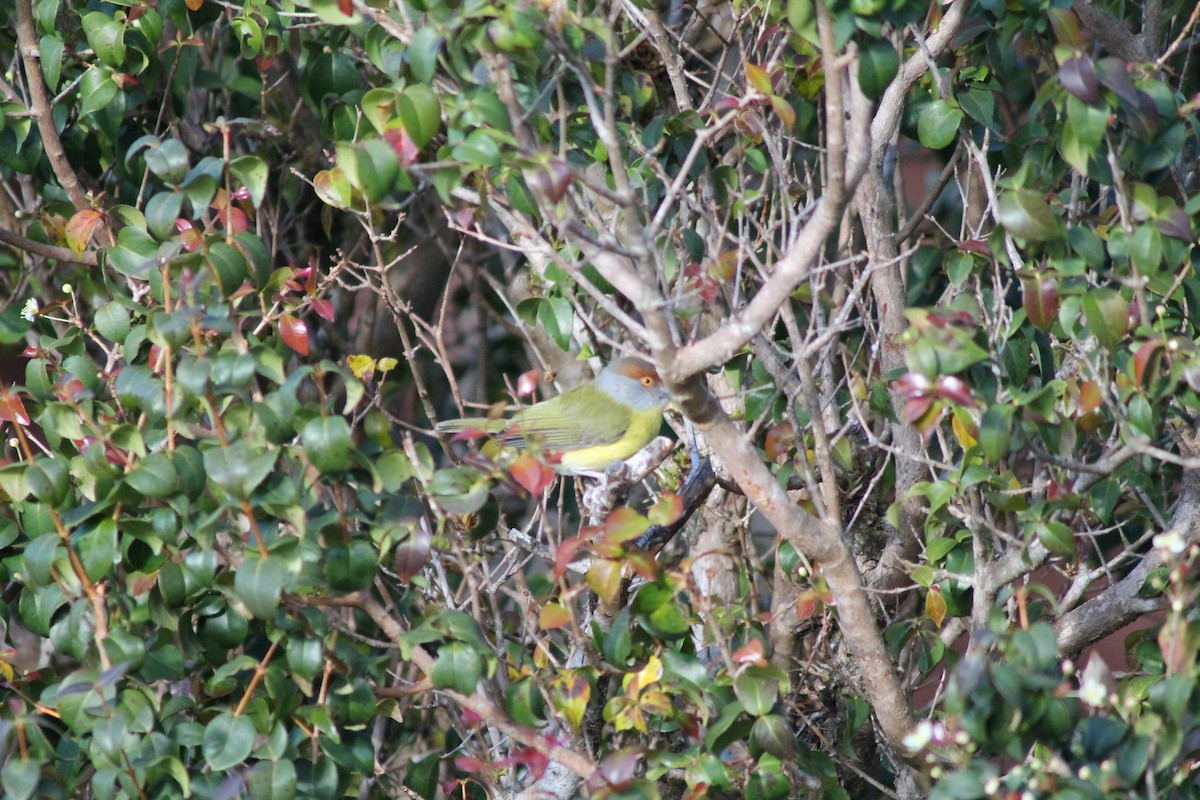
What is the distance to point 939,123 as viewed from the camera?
9.30 ft

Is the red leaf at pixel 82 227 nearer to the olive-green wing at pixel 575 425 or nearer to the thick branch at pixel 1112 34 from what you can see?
the olive-green wing at pixel 575 425

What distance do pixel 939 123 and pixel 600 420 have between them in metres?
1.66

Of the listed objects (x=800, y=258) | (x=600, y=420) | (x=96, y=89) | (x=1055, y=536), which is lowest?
(x=600, y=420)

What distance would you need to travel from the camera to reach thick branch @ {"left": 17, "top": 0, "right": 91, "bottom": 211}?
3.25m

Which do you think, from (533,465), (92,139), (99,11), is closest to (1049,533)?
(533,465)

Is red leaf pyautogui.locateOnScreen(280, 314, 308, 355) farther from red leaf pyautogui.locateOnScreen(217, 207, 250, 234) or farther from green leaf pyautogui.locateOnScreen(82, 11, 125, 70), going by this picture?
green leaf pyautogui.locateOnScreen(82, 11, 125, 70)

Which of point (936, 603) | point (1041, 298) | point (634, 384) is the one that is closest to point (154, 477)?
point (1041, 298)

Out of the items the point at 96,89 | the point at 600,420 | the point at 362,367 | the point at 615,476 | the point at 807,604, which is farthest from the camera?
the point at 600,420

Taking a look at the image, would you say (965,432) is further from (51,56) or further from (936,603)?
(51,56)

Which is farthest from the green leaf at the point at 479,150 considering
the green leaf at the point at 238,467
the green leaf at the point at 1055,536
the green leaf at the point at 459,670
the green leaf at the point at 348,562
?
the green leaf at the point at 1055,536

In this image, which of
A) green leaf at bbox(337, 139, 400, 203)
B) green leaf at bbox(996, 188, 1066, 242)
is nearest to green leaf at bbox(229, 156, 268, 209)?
green leaf at bbox(337, 139, 400, 203)

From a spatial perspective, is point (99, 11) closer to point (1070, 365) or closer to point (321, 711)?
point (321, 711)

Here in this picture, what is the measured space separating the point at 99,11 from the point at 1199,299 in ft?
9.28

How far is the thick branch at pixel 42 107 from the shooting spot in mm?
3248
